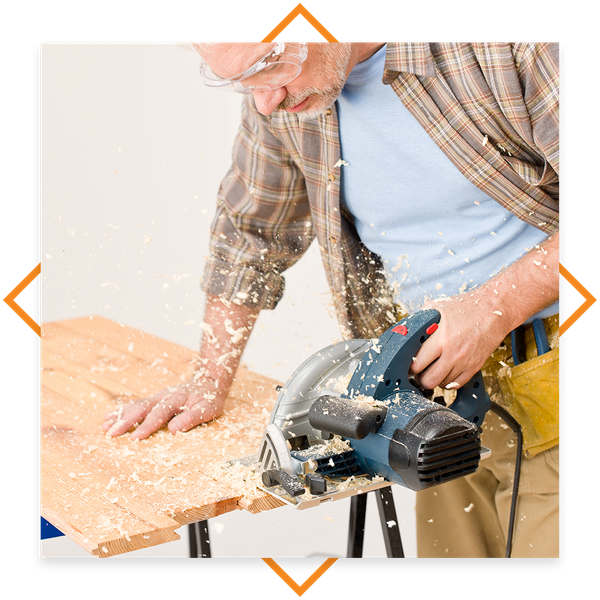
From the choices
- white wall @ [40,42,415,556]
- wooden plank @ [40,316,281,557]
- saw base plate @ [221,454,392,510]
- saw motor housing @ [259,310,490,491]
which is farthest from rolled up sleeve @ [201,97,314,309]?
saw base plate @ [221,454,392,510]

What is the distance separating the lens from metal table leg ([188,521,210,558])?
1650mm

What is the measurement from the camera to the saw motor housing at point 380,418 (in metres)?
1.14

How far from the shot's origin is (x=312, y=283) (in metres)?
2.11

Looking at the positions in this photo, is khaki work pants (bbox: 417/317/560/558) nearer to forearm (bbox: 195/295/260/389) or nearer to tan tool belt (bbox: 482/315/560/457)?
tan tool belt (bbox: 482/315/560/457)

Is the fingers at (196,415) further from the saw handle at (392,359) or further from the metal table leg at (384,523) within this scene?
the saw handle at (392,359)

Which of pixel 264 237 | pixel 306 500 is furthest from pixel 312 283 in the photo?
pixel 306 500

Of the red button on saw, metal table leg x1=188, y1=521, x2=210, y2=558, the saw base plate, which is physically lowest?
metal table leg x1=188, y1=521, x2=210, y2=558

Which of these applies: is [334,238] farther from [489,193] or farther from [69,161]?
[69,161]

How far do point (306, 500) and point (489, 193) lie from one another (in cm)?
79

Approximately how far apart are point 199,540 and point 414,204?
40.5 inches

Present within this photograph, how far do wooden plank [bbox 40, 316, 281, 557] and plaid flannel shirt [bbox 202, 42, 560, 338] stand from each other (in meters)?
0.34

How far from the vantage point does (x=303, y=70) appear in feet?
4.56

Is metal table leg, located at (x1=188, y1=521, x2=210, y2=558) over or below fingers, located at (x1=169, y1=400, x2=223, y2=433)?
below

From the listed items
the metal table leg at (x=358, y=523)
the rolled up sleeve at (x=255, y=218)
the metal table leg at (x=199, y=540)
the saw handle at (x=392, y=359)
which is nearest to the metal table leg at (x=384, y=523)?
the metal table leg at (x=358, y=523)
